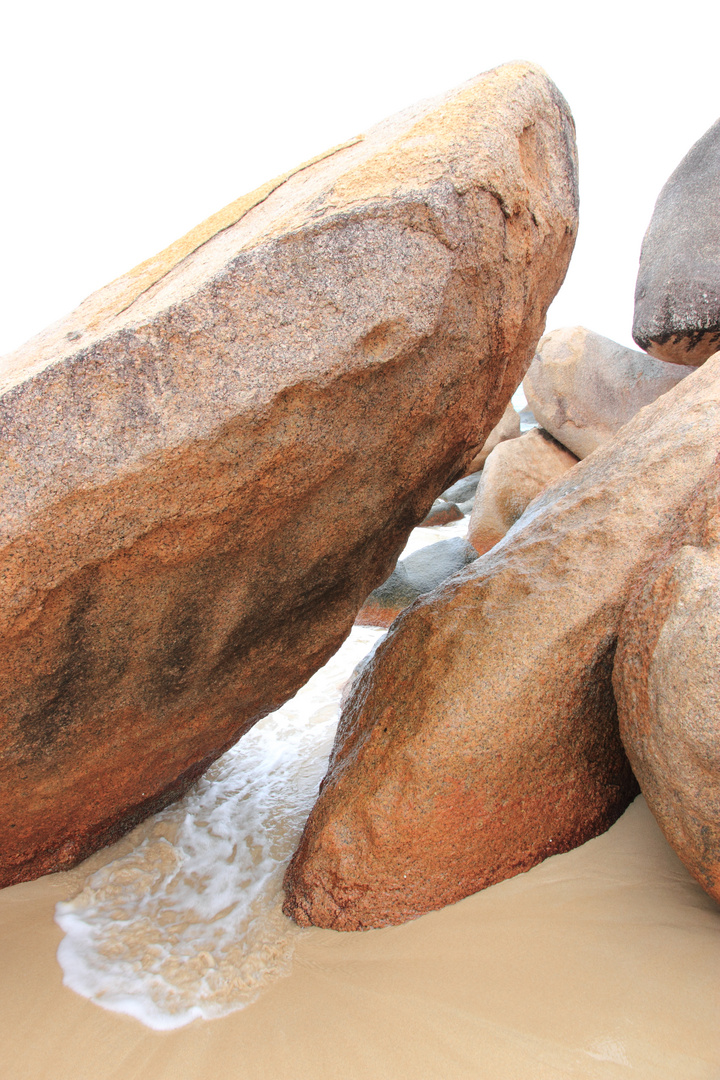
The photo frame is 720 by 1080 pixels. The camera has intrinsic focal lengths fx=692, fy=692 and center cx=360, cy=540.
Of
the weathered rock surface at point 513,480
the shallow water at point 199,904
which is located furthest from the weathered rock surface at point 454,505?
the shallow water at point 199,904

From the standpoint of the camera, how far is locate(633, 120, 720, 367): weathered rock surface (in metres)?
4.32

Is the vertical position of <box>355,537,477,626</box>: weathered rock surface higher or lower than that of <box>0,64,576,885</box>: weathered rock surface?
lower

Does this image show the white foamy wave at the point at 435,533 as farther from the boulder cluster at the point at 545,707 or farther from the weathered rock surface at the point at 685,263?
the boulder cluster at the point at 545,707

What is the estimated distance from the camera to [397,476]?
1727 mm

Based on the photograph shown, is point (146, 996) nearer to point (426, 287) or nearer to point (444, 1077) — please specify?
point (444, 1077)

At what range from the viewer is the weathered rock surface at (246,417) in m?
1.28

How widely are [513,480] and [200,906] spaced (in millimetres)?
5905

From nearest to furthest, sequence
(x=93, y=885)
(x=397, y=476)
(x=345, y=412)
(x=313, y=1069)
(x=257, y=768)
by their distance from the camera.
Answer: (x=313, y=1069) → (x=345, y=412) → (x=397, y=476) → (x=93, y=885) → (x=257, y=768)

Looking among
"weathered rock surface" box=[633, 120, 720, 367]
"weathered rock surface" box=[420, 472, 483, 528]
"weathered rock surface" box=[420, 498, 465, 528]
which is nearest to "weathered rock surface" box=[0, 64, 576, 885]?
"weathered rock surface" box=[633, 120, 720, 367]

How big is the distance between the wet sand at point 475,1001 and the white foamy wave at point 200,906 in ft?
0.19

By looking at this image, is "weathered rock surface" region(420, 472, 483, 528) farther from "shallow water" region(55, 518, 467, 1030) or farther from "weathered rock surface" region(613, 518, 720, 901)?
"weathered rock surface" region(613, 518, 720, 901)

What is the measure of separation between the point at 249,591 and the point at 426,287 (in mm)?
806

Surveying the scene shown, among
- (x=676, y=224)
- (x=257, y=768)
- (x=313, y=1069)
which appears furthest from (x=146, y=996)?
(x=676, y=224)

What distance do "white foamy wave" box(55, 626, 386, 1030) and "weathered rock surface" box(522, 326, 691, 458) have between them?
4.95 meters
